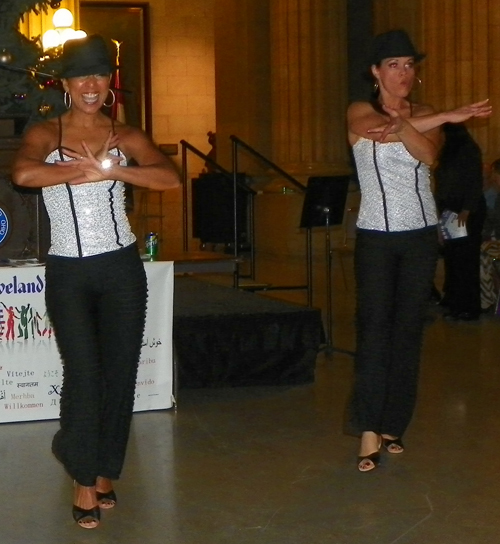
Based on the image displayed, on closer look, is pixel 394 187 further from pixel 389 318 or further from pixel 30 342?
pixel 30 342

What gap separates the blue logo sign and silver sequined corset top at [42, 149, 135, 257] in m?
2.46

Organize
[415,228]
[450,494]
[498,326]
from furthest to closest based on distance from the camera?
[498,326] → [415,228] → [450,494]

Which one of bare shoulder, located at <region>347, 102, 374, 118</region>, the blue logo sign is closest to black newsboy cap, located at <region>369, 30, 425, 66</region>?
bare shoulder, located at <region>347, 102, 374, 118</region>

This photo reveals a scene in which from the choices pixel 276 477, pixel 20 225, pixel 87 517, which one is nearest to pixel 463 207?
pixel 20 225

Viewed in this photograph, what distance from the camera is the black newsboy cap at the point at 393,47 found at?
490 cm

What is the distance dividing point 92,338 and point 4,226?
8.54 feet

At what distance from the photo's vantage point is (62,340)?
430 cm

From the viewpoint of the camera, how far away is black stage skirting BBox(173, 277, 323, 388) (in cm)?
684

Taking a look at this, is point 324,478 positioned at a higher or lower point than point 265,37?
lower

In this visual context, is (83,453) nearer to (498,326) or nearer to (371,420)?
(371,420)

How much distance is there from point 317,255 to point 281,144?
202 centimetres

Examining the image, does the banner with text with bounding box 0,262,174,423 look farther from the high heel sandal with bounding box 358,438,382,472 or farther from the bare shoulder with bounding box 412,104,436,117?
the bare shoulder with bounding box 412,104,436,117

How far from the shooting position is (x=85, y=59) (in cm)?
423

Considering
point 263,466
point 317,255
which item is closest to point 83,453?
point 263,466
